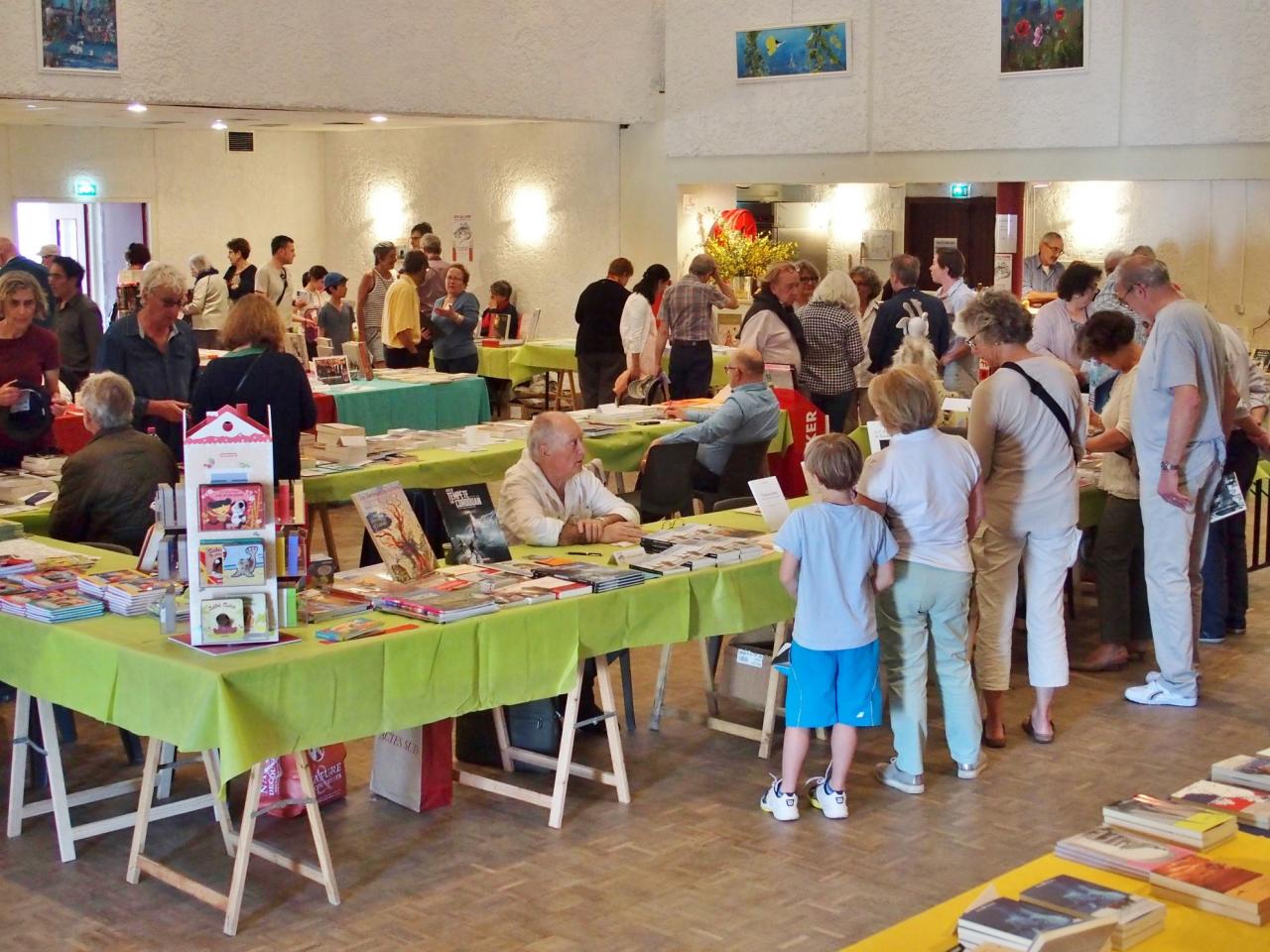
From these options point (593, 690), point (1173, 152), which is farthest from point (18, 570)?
point (1173, 152)

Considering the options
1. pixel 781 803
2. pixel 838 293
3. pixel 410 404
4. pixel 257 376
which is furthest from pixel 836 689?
pixel 410 404

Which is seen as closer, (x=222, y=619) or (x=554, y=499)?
(x=222, y=619)

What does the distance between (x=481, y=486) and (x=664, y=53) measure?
32.6 ft

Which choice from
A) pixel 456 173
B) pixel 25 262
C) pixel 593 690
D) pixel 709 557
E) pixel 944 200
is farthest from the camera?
pixel 456 173

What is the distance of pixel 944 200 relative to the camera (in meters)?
15.8

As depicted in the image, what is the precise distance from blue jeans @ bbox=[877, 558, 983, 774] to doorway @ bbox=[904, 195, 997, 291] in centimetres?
1085

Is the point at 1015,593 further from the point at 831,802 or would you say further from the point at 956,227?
the point at 956,227

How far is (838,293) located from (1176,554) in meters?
4.47

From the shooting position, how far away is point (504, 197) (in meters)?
16.4

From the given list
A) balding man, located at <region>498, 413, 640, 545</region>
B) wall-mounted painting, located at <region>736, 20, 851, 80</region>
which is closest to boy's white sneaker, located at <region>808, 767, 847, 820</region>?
balding man, located at <region>498, 413, 640, 545</region>

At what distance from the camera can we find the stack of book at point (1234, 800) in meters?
3.39

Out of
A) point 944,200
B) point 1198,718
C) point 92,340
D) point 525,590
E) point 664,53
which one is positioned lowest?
point 1198,718

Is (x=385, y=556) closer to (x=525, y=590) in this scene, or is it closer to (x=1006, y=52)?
(x=525, y=590)

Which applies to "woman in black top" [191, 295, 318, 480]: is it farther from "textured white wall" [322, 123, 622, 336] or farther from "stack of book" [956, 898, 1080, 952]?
"textured white wall" [322, 123, 622, 336]
